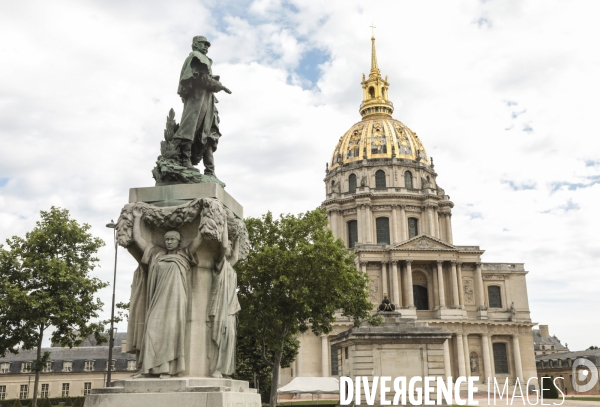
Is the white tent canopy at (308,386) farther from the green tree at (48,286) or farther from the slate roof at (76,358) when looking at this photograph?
the slate roof at (76,358)

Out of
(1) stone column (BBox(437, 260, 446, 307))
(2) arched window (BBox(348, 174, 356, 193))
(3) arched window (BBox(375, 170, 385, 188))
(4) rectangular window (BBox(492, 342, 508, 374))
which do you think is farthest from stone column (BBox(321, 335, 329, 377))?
(3) arched window (BBox(375, 170, 385, 188))

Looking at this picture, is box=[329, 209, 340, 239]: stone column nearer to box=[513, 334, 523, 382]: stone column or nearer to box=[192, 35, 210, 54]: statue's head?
box=[513, 334, 523, 382]: stone column

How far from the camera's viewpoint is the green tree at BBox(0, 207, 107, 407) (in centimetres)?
2903

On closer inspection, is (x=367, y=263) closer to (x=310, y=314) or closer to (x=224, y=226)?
(x=310, y=314)

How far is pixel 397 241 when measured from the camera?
81625 millimetres

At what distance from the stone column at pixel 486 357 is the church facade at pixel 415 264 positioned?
123 millimetres

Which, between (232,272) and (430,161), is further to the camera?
(430,161)

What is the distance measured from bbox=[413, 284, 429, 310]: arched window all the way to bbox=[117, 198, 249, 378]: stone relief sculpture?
71.8 meters

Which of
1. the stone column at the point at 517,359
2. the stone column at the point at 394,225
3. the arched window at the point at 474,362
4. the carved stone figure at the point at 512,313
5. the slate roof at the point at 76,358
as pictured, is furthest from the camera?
the stone column at the point at 394,225

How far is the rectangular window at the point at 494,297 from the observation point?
259 feet

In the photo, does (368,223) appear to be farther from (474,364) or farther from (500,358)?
(500,358)

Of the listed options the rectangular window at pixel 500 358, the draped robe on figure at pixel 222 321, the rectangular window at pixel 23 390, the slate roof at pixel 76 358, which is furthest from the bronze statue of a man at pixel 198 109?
the rectangular window at pixel 500 358

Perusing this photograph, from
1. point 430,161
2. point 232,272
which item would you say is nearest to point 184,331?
point 232,272

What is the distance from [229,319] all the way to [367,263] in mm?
68086
